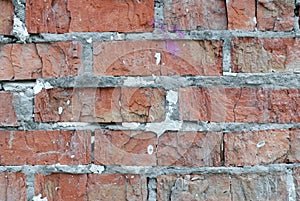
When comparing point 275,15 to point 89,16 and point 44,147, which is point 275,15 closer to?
point 89,16

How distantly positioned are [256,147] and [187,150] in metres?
0.13

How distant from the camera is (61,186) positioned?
0.73 meters

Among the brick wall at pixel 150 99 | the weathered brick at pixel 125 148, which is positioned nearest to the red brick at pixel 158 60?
the brick wall at pixel 150 99

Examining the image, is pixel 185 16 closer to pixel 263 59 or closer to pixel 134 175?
pixel 263 59

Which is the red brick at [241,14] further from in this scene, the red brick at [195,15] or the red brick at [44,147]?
the red brick at [44,147]

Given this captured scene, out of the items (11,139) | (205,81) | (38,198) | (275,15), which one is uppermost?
(275,15)

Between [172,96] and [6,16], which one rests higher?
[6,16]

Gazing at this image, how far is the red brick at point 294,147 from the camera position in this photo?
721 mm

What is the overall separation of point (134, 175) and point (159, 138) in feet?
0.28

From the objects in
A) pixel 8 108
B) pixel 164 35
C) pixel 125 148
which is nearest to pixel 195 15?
pixel 164 35

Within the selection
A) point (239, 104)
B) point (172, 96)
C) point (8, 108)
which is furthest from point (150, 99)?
point (8, 108)

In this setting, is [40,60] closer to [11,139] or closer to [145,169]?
[11,139]

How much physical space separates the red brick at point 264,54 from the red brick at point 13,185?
454mm

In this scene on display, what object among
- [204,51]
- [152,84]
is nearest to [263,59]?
[204,51]
